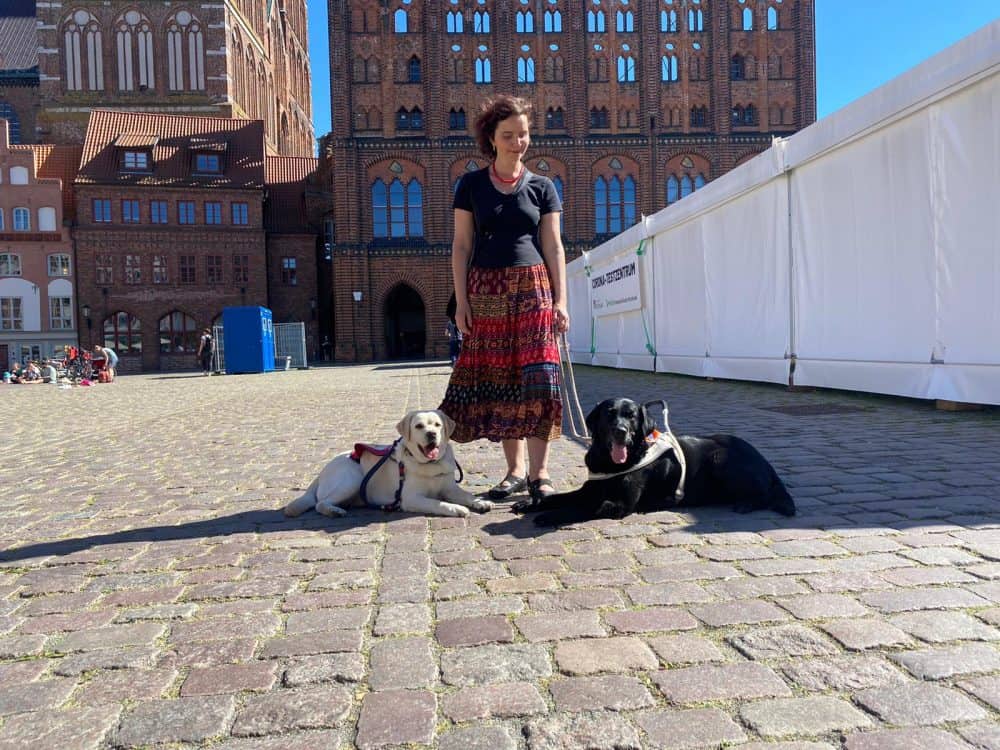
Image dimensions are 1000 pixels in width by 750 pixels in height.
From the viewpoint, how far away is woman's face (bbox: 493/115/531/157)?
13.3 ft

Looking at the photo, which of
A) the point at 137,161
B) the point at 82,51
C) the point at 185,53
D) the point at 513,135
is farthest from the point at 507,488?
the point at 82,51

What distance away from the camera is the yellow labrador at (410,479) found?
12.8 feet

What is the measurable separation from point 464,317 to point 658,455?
1305mm

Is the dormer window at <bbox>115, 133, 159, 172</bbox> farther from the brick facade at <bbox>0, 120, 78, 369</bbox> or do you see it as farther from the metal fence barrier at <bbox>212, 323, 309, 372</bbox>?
the metal fence barrier at <bbox>212, 323, 309, 372</bbox>

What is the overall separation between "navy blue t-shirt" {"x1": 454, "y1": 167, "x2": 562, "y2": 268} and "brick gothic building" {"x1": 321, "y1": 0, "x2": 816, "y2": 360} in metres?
34.6

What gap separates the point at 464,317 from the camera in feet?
14.0

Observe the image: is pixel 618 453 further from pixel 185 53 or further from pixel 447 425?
pixel 185 53

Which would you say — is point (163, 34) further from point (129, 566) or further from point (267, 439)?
point (129, 566)

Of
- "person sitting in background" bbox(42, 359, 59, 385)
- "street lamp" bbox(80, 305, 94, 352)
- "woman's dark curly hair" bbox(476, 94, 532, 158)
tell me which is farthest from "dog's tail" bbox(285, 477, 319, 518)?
"street lamp" bbox(80, 305, 94, 352)

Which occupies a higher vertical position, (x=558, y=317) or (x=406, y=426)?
(x=558, y=317)

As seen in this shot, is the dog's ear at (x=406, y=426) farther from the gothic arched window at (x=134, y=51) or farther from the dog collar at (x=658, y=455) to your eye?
the gothic arched window at (x=134, y=51)

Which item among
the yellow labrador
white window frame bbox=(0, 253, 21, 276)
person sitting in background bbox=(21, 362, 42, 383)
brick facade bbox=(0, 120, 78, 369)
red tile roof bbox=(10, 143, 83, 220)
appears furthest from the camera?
red tile roof bbox=(10, 143, 83, 220)

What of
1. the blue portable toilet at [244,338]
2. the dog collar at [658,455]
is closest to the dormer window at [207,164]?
the blue portable toilet at [244,338]

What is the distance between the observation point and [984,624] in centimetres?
222
